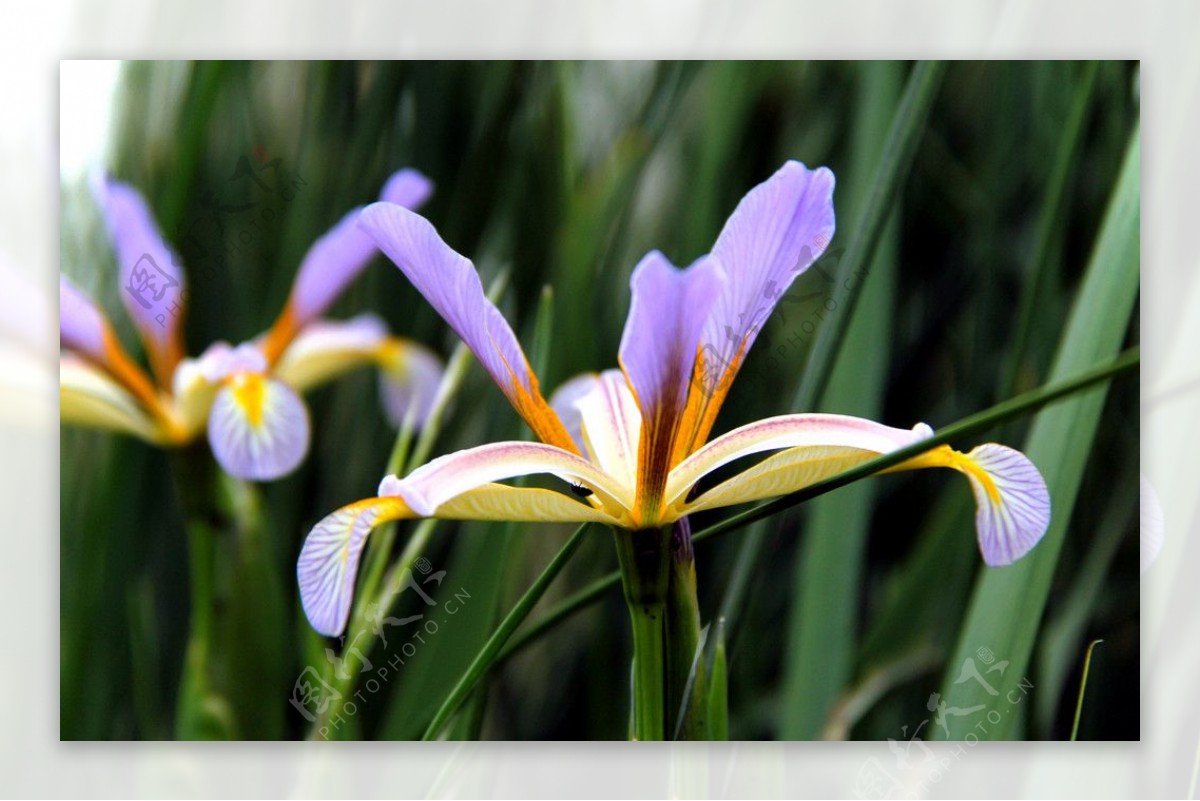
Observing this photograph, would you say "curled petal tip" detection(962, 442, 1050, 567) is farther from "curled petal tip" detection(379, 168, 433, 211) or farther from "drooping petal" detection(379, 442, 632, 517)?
"curled petal tip" detection(379, 168, 433, 211)

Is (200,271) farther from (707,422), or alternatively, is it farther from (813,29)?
(813,29)

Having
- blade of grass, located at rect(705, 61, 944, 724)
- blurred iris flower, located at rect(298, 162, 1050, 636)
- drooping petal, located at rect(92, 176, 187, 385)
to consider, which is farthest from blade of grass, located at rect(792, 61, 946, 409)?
drooping petal, located at rect(92, 176, 187, 385)

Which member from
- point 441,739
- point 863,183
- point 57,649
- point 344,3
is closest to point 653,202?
point 863,183

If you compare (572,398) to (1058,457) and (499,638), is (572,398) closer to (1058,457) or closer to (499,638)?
(499,638)

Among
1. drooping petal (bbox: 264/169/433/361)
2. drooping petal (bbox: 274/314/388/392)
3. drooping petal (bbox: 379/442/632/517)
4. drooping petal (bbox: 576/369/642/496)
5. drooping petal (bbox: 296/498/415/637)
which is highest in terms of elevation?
drooping petal (bbox: 264/169/433/361)

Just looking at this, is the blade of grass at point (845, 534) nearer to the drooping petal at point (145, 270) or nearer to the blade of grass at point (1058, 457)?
the blade of grass at point (1058, 457)

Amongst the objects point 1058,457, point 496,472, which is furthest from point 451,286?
point 1058,457

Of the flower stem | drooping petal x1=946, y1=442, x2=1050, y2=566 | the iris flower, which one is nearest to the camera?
the flower stem
